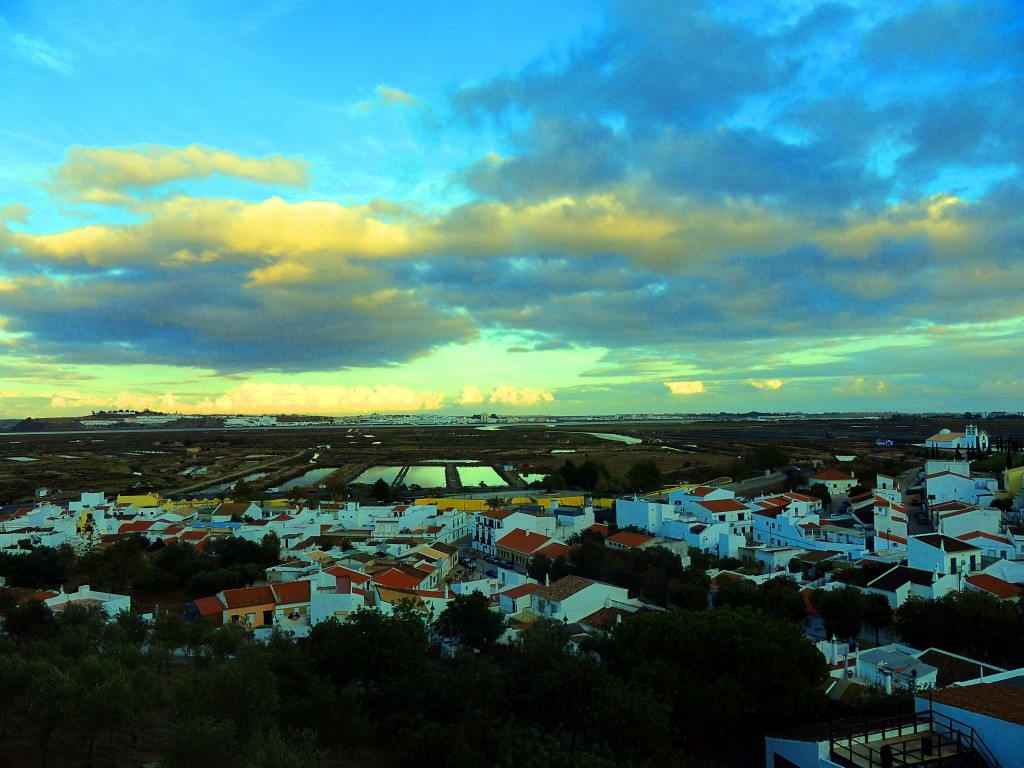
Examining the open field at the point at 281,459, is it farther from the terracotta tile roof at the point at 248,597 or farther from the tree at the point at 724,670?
the tree at the point at 724,670

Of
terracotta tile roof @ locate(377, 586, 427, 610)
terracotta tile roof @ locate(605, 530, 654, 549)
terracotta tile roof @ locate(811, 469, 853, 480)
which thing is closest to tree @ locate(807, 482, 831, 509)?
terracotta tile roof @ locate(811, 469, 853, 480)

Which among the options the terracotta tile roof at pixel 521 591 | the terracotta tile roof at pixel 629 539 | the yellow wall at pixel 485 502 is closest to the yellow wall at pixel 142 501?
the yellow wall at pixel 485 502

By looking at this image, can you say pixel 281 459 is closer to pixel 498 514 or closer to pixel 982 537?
pixel 498 514

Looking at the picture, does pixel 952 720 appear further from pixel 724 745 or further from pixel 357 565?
pixel 357 565

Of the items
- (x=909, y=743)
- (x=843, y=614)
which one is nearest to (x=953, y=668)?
(x=843, y=614)

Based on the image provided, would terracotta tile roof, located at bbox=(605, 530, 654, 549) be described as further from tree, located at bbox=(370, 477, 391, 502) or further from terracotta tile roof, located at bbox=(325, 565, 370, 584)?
tree, located at bbox=(370, 477, 391, 502)
